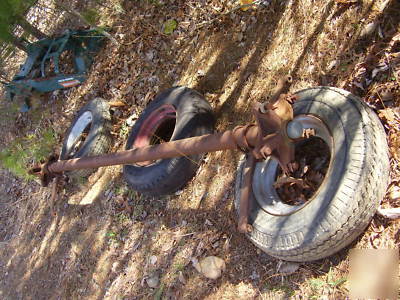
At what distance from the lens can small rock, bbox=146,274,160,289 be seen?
12.4 ft

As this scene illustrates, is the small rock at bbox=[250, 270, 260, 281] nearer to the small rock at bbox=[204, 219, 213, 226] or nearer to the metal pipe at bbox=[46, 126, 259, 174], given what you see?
the small rock at bbox=[204, 219, 213, 226]

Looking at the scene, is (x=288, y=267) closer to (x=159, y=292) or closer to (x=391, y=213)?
(x=391, y=213)

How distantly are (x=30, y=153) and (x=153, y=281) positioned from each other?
3.64 m

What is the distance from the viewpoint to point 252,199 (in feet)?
9.89

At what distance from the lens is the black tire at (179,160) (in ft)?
12.3

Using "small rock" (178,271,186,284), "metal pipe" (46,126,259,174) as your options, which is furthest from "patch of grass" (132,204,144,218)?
"small rock" (178,271,186,284)

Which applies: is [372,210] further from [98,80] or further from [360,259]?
[98,80]

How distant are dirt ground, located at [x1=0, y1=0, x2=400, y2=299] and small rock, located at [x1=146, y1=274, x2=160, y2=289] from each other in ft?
0.07

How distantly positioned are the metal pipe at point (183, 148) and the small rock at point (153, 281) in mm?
1284

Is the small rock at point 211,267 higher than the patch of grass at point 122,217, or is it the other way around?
the patch of grass at point 122,217

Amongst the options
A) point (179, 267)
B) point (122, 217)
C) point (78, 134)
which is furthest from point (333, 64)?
point (78, 134)

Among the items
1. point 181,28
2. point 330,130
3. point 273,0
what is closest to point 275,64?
point 273,0

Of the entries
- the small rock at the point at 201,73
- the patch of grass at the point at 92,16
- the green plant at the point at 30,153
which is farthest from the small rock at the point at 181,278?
the patch of grass at the point at 92,16

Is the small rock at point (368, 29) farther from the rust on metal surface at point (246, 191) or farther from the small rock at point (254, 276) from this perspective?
the small rock at point (254, 276)
